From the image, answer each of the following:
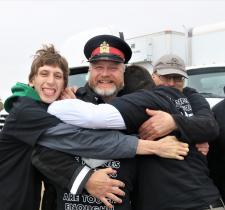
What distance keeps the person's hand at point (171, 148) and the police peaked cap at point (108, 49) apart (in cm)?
70

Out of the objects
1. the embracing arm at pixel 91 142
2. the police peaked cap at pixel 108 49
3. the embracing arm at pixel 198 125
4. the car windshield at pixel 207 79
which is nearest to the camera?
the embracing arm at pixel 91 142

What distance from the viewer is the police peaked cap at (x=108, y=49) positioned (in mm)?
3023

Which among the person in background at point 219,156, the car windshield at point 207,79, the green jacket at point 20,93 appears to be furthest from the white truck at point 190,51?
the green jacket at point 20,93

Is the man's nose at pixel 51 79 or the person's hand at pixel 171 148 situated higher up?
the man's nose at pixel 51 79

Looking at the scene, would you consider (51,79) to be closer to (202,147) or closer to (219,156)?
(202,147)

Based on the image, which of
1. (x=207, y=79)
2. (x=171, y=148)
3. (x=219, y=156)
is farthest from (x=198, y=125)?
(x=207, y=79)

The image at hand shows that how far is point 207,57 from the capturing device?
356 inches

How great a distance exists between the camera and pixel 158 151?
2.54 metres

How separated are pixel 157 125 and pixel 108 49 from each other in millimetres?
714

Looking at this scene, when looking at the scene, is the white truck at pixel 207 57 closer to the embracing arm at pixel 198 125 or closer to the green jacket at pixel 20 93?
the embracing arm at pixel 198 125

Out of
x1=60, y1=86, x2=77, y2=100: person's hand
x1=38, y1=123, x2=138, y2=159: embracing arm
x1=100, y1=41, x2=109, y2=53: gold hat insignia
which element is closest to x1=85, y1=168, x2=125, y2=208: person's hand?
x1=38, y1=123, x2=138, y2=159: embracing arm

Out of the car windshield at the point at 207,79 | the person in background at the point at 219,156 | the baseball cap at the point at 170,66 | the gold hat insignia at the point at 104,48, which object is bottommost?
the person in background at the point at 219,156

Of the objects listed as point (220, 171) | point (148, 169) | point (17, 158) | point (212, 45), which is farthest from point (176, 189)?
point (212, 45)

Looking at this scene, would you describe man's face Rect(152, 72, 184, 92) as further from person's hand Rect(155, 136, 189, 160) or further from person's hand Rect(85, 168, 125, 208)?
person's hand Rect(85, 168, 125, 208)
